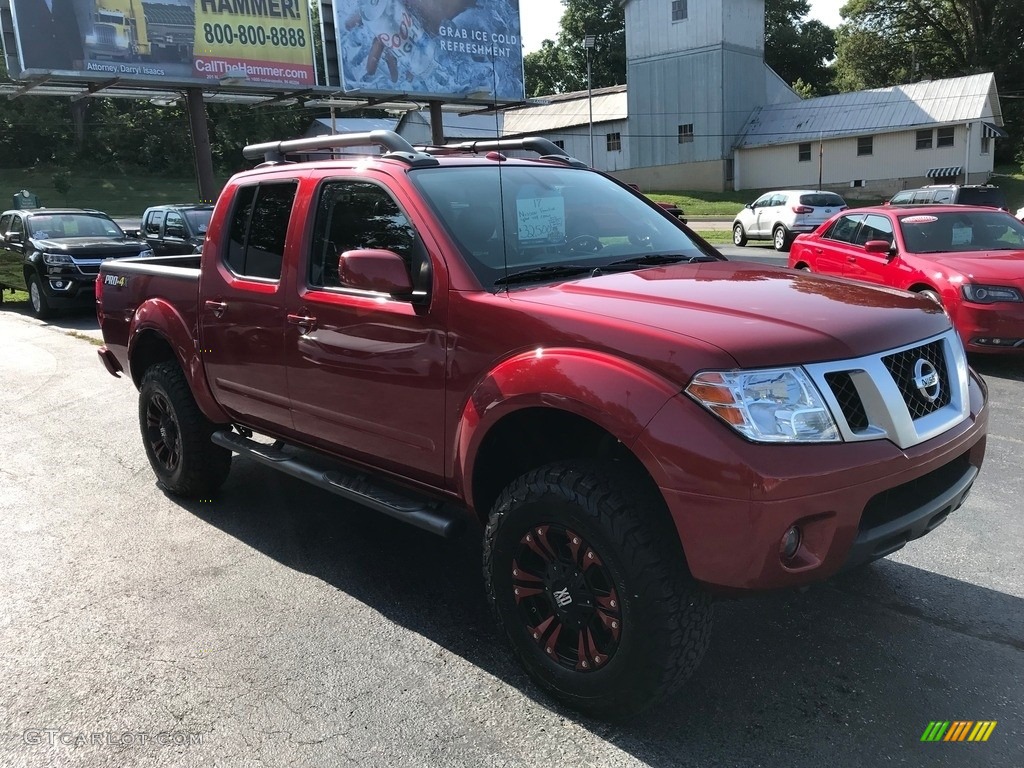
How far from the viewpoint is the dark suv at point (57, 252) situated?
536 inches

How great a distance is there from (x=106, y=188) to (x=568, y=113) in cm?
2880

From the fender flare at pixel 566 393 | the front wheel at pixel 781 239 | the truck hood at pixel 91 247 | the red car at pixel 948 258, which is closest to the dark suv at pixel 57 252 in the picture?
the truck hood at pixel 91 247

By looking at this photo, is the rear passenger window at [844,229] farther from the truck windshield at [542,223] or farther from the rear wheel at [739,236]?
the rear wheel at [739,236]

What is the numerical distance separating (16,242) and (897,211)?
14264 millimetres

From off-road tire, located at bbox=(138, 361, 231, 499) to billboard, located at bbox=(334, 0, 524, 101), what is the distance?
991 inches

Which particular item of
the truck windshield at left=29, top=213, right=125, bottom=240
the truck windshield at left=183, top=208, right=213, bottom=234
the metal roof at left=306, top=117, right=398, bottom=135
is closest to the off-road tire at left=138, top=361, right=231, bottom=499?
the truck windshield at left=183, top=208, right=213, bottom=234

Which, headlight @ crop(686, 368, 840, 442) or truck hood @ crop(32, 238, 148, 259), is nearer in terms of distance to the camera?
headlight @ crop(686, 368, 840, 442)

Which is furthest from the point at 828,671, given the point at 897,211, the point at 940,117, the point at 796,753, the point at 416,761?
the point at 940,117

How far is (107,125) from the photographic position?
57250mm

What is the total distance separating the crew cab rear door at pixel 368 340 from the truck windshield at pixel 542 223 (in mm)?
182

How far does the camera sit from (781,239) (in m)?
22.2

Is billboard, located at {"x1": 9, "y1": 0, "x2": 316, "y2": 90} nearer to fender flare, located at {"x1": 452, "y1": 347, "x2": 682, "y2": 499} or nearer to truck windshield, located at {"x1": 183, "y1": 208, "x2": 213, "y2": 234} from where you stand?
truck windshield, located at {"x1": 183, "y1": 208, "x2": 213, "y2": 234}

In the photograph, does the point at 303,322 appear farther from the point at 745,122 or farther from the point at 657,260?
the point at 745,122

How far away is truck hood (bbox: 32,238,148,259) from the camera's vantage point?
13.7 m
